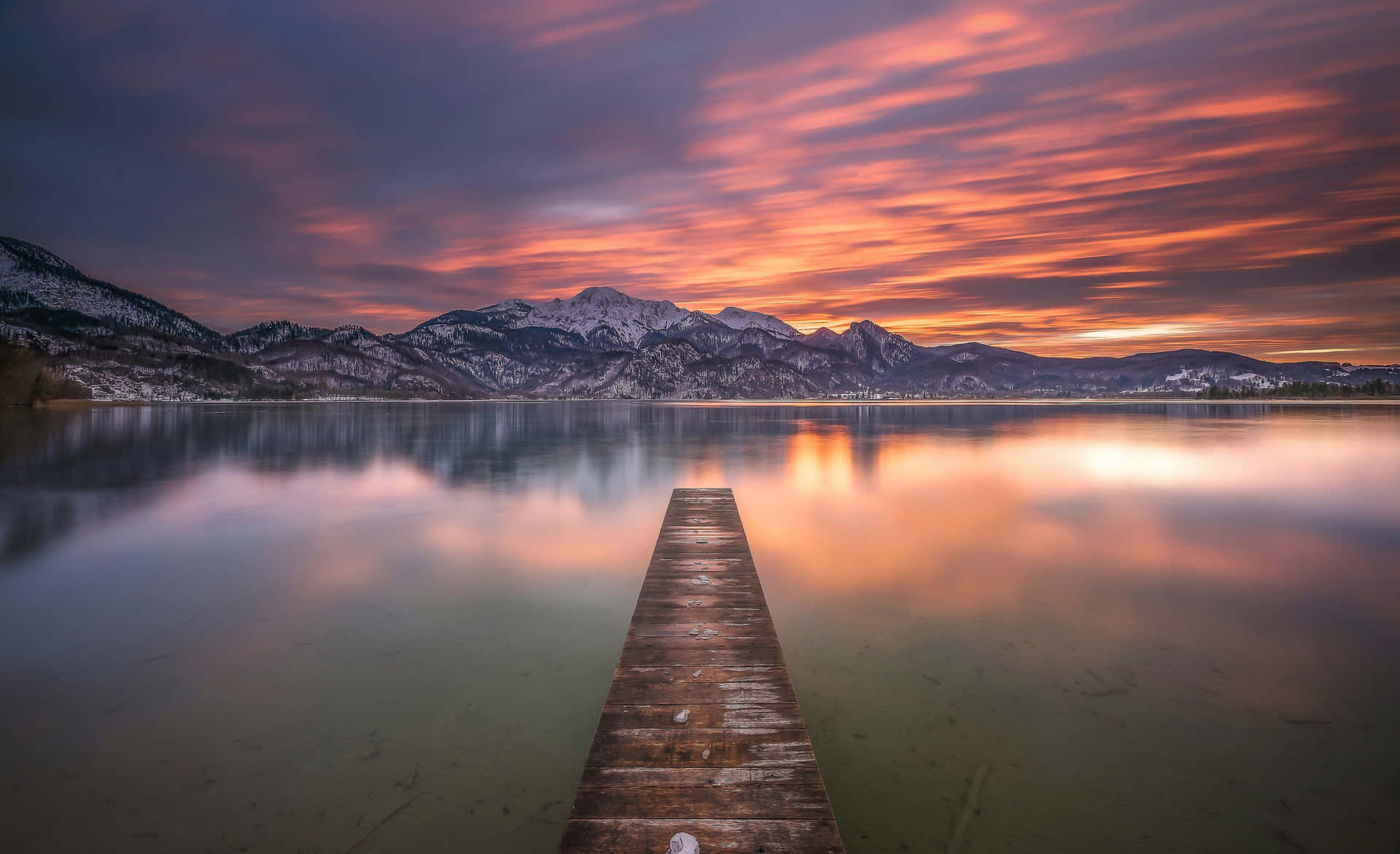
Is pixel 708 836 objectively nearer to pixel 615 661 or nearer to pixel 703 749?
pixel 703 749

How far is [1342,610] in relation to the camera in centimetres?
1266

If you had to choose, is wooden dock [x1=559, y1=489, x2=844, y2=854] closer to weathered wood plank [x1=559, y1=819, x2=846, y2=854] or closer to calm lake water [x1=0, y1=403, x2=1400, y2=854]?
weathered wood plank [x1=559, y1=819, x2=846, y2=854]

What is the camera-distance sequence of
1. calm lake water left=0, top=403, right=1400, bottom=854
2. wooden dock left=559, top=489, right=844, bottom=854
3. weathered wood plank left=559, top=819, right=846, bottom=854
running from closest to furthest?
weathered wood plank left=559, top=819, right=846, bottom=854
wooden dock left=559, top=489, right=844, bottom=854
calm lake water left=0, top=403, right=1400, bottom=854

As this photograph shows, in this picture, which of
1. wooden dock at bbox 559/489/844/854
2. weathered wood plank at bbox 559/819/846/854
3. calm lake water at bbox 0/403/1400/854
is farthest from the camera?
calm lake water at bbox 0/403/1400/854

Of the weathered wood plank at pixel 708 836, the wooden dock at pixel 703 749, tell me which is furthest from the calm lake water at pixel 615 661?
the weathered wood plank at pixel 708 836

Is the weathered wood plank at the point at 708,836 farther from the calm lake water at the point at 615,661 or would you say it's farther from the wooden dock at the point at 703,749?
the calm lake water at the point at 615,661

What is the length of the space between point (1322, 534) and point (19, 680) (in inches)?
1284

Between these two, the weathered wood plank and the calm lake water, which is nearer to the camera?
the weathered wood plank

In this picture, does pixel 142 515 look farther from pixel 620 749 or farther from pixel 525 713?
pixel 620 749

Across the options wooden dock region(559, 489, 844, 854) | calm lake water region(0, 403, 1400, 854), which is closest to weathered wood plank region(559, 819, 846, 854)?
wooden dock region(559, 489, 844, 854)

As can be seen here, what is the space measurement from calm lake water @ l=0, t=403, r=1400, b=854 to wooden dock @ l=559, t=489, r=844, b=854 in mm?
1101

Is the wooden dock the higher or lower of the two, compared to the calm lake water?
higher

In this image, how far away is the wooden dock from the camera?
474 centimetres

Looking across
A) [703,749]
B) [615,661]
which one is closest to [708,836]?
[703,749]
